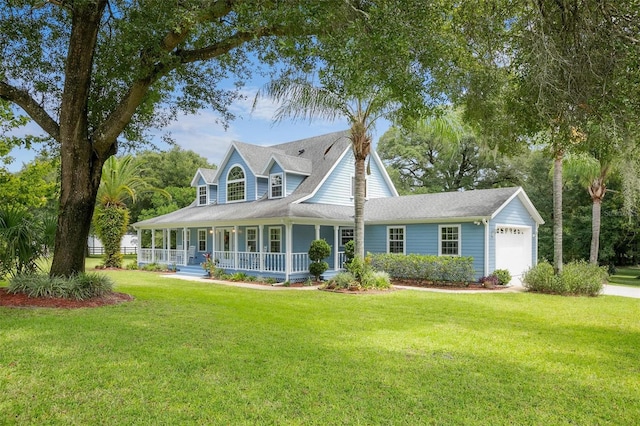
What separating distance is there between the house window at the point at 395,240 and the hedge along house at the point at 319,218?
5 cm

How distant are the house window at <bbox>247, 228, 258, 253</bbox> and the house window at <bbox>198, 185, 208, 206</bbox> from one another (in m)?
5.68

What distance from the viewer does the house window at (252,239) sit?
2106 centimetres

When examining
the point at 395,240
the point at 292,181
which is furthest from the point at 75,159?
the point at 395,240

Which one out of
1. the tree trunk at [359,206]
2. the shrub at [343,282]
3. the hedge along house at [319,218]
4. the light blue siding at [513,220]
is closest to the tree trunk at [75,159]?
the hedge along house at [319,218]

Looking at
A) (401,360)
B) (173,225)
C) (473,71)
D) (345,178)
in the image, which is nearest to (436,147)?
(345,178)

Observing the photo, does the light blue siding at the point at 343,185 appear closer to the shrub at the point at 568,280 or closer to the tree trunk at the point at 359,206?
the tree trunk at the point at 359,206

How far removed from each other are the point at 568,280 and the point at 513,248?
4.01 metres

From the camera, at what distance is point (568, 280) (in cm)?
1431

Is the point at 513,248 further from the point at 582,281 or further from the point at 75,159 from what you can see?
the point at 75,159

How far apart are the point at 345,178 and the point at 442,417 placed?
17761 millimetres

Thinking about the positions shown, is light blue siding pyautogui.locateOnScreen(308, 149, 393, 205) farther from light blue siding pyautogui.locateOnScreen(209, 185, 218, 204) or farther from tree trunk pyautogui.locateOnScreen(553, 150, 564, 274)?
tree trunk pyautogui.locateOnScreen(553, 150, 564, 274)

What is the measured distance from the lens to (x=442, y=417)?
413 cm

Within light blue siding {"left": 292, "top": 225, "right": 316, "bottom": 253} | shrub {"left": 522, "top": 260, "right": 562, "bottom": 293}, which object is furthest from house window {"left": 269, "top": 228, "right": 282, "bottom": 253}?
shrub {"left": 522, "top": 260, "right": 562, "bottom": 293}

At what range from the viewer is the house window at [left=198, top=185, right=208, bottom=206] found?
25.7 metres
